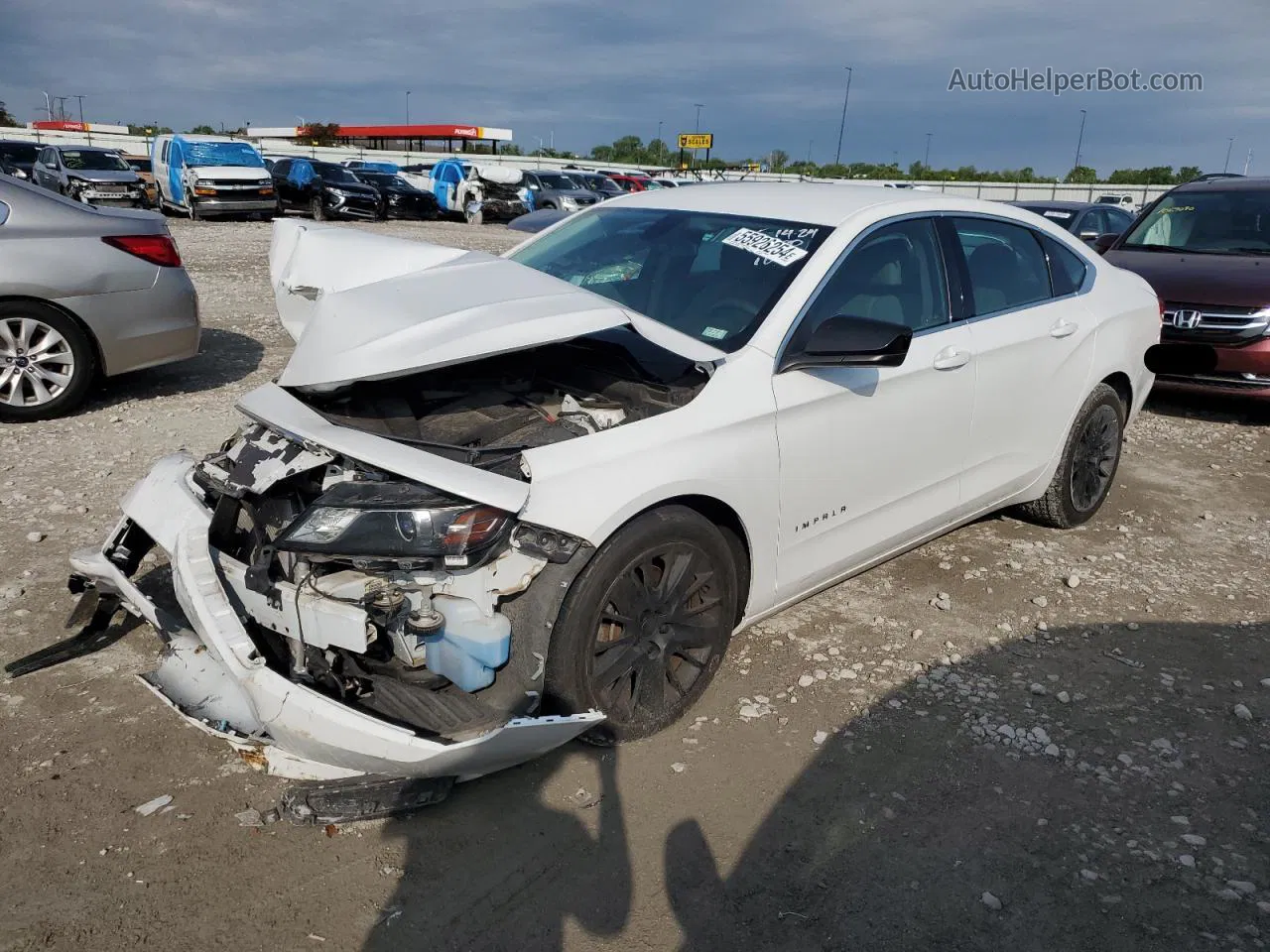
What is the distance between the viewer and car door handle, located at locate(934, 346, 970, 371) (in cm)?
375

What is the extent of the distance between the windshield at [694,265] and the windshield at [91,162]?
2083cm

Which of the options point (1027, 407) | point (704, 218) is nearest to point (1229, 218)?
point (1027, 407)

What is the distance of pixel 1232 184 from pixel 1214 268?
1638 millimetres

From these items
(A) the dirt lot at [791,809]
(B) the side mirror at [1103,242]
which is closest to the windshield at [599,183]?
(B) the side mirror at [1103,242]

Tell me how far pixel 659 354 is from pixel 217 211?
70.4ft

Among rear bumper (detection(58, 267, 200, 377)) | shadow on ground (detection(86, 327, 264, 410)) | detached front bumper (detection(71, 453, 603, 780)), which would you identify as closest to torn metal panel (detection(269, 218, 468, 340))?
detached front bumper (detection(71, 453, 603, 780))

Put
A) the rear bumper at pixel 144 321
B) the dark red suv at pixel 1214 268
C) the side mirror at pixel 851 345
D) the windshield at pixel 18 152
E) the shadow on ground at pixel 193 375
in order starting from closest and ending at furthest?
the side mirror at pixel 851 345, the rear bumper at pixel 144 321, the shadow on ground at pixel 193 375, the dark red suv at pixel 1214 268, the windshield at pixel 18 152

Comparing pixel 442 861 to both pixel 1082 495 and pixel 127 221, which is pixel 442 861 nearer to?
pixel 1082 495

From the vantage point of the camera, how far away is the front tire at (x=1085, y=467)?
4746mm

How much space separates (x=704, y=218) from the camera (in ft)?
12.7

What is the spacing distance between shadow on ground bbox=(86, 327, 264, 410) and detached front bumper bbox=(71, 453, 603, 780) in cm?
427

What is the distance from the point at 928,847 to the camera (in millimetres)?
2672

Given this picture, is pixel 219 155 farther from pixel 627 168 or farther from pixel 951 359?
pixel 627 168

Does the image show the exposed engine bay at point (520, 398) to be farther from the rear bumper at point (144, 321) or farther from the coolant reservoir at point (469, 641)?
the rear bumper at point (144, 321)
